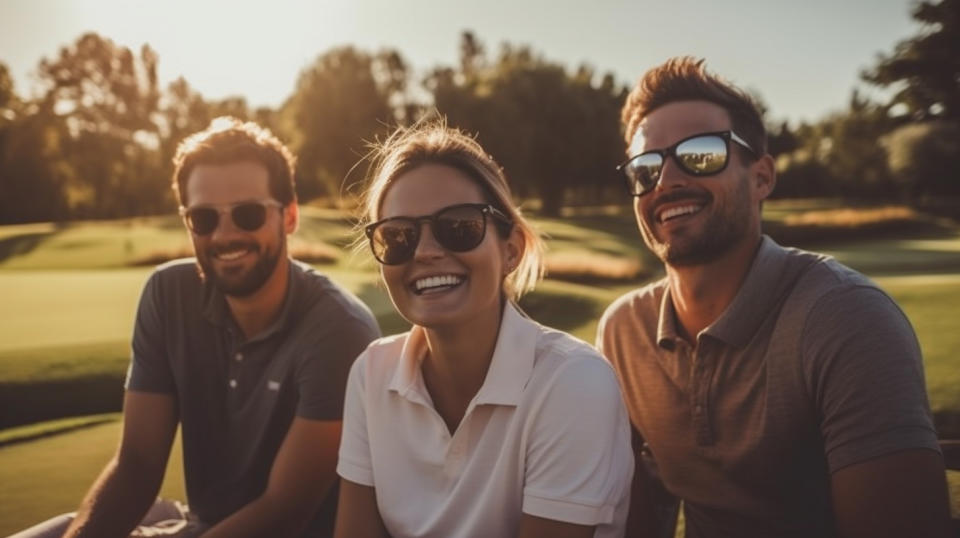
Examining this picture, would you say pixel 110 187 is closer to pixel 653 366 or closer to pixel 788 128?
pixel 653 366

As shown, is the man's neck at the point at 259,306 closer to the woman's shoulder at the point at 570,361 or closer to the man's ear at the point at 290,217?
the man's ear at the point at 290,217

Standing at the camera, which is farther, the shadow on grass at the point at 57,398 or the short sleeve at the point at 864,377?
the shadow on grass at the point at 57,398

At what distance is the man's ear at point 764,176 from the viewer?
9.71 ft

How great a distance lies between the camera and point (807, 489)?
8.04 feet

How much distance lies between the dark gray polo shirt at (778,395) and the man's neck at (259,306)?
1534mm

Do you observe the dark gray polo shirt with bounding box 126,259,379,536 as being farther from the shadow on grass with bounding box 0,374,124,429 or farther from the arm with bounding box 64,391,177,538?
the shadow on grass with bounding box 0,374,124,429

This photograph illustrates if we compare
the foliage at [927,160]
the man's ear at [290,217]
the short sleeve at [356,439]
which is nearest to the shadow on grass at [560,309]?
the man's ear at [290,217]

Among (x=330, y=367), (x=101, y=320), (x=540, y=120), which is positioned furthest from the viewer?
(x=540, y=120)

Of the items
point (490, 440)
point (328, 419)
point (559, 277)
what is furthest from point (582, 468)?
point (559, 277)

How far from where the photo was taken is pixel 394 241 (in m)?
2.33

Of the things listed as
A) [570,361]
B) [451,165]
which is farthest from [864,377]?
[451,165]

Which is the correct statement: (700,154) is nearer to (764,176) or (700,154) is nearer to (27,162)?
(764,176)

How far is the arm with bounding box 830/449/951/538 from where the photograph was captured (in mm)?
2102

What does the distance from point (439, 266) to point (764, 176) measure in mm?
1504
